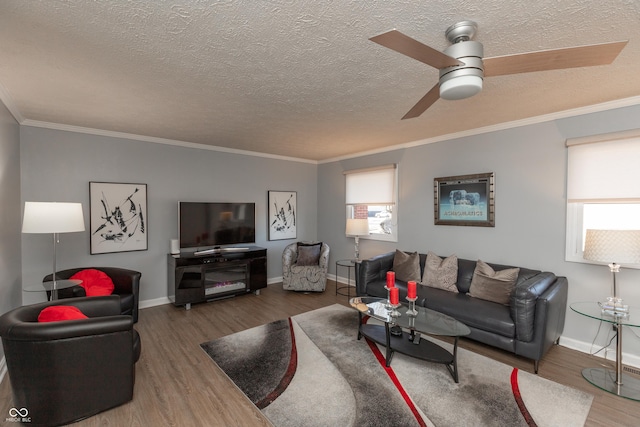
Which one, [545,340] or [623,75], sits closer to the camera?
[623,75]

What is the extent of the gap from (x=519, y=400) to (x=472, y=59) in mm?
2441

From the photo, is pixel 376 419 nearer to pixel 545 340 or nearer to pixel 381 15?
pixel 545 340

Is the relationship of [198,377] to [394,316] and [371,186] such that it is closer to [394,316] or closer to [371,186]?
[394,316]

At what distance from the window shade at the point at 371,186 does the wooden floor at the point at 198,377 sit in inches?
90.8

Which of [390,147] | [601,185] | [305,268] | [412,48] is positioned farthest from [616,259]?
[305,268]

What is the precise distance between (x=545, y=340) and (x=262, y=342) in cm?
272

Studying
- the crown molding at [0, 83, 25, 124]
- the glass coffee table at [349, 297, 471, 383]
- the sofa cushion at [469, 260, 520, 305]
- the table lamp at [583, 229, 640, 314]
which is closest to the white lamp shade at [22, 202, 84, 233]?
the crown molding at [0, 83, 25, 124]

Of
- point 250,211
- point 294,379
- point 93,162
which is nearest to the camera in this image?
point 294,379

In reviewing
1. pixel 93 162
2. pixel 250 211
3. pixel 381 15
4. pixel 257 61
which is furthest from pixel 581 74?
pixel 93 162

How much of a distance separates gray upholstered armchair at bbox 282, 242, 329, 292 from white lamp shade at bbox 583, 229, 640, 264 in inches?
133

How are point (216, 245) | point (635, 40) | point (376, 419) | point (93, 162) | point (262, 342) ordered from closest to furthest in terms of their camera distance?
point (635, 40), point (376, 419), point (262, 342), point (93, 162), point (216, 245)

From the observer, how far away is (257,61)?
6.61 feet

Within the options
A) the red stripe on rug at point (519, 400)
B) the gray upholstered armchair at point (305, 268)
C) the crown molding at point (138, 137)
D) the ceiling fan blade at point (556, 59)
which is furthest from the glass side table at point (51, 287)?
the red stripe on rug at point (519, 400)

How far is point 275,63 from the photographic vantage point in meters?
2.04
